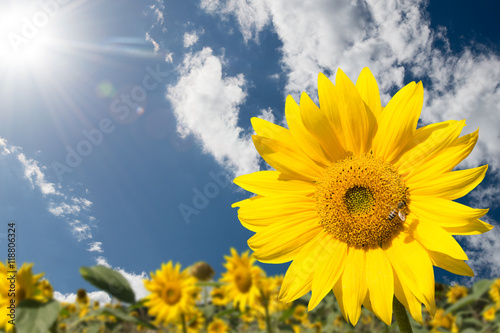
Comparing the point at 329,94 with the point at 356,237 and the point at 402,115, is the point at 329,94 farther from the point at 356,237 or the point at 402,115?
the point at 356,237

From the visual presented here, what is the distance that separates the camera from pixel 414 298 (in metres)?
2.03

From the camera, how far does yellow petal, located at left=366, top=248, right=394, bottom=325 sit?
2.04 m

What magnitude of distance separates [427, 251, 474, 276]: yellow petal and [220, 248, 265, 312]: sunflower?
466cm

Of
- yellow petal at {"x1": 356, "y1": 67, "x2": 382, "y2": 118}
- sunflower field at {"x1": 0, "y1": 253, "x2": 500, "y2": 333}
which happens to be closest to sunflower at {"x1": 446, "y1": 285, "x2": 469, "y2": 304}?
sunflower field at {"x1": 0, "y1": 253, "x2": 500, "y2": 333}

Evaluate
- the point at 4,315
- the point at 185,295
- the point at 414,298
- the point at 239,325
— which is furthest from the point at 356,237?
the point at 239,325

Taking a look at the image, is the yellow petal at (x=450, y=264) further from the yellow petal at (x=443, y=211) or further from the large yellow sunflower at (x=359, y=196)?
the yellow petal at (x=443, y=211)

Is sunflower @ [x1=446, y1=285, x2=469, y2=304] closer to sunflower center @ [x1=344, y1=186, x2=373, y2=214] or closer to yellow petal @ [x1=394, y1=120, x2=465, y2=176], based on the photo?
sunflower center @ [x1=344, y1=186, x2=373, y2=214]

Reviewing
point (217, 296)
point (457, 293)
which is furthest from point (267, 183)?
point (457, 293)

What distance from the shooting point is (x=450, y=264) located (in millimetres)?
1972

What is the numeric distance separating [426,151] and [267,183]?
3.19 feet

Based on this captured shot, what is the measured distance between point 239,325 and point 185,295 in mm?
3462

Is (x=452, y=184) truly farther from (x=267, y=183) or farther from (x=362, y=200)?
(x=267, y=183)

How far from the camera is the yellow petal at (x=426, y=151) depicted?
208 cm

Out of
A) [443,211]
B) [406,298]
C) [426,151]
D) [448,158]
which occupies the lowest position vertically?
[406,298]
